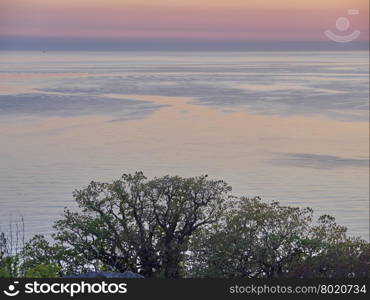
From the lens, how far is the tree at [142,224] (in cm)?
1838

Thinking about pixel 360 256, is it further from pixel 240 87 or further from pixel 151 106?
pixel 240 87

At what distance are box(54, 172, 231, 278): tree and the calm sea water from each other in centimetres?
578

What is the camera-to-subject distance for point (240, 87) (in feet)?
248

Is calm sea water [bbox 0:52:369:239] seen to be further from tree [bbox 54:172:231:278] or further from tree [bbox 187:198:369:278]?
tree [bbox 187:198:369:278]

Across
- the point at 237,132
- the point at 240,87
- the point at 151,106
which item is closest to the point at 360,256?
the point at 237,132

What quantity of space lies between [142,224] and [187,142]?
24.4m

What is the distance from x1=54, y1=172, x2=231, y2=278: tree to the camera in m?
18.4

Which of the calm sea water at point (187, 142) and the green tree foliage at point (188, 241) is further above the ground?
the calm sea water at point (187, 142)

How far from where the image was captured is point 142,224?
19219 millimetres

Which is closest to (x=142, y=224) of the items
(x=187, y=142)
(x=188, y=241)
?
(x=188, y=241)

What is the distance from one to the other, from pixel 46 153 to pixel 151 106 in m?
19.7

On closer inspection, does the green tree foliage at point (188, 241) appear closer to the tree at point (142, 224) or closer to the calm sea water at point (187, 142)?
the tree at point (142, 224)

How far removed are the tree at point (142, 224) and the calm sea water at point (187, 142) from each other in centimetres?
578

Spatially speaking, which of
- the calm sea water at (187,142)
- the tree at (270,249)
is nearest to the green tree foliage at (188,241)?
the tree at (270,249)
